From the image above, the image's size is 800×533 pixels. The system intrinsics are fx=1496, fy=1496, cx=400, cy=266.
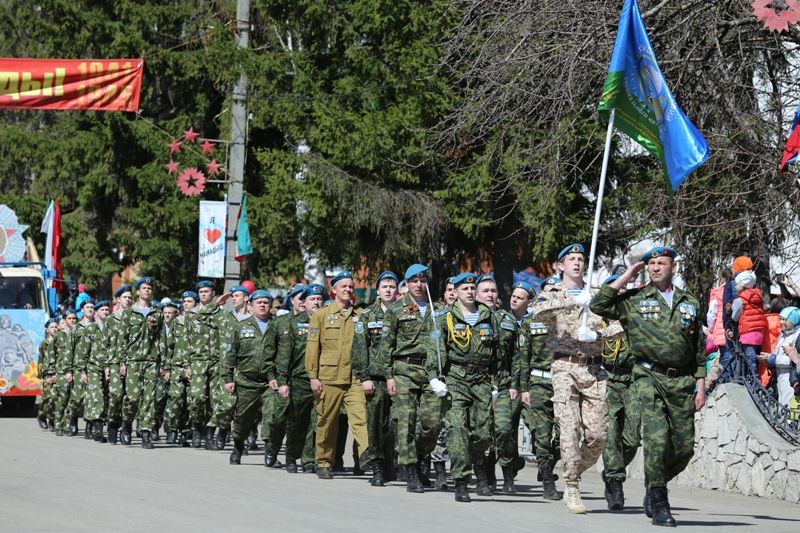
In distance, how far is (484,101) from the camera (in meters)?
16.6

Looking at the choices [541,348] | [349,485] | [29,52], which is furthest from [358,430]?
[29,52]

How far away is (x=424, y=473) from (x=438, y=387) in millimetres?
1952

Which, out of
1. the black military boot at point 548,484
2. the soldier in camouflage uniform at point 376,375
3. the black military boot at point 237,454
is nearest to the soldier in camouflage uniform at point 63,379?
the black military boot at point 237,454

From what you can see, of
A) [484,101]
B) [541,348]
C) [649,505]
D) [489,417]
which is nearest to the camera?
[649,505]

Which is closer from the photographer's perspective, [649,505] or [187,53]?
[649,505]

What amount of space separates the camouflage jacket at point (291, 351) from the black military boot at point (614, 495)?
4.40 meters

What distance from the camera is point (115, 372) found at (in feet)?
61.6

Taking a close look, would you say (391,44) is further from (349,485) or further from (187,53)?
(349,485)

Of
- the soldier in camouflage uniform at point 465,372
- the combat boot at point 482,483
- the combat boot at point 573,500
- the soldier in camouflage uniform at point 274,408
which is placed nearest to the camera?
the combat boot at point 573,500

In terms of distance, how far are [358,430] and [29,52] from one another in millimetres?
26238

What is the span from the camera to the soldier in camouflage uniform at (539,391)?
12969 mm

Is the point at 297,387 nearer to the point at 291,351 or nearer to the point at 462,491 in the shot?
the point at 291,351

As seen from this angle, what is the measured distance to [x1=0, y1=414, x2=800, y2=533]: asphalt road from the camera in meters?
10.2

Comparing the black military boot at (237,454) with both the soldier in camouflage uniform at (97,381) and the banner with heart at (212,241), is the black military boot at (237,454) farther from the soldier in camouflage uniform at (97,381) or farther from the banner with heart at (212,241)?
the banner with heart at (212,241)
